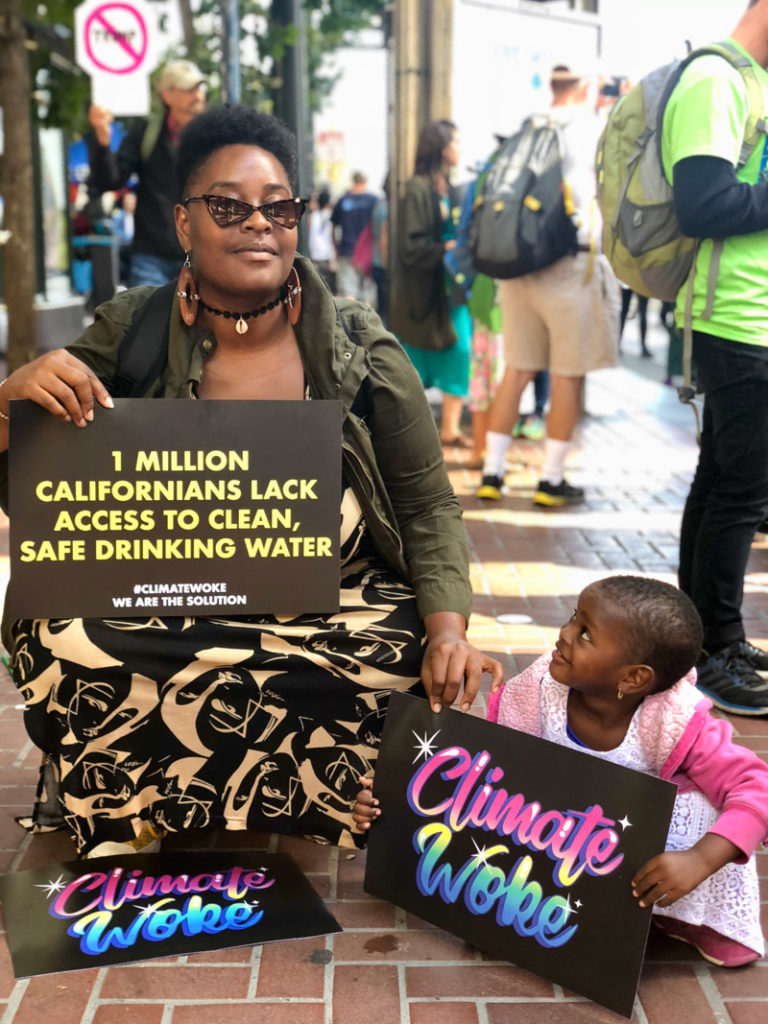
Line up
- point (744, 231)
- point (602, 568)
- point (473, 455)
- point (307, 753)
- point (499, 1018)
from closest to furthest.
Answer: point (499, 1018) < point (307, 753) < point (744, 231) < point (602, 568) < point (473, 455)

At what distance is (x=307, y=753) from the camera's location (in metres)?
2.72

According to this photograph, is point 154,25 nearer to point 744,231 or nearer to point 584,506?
point 584,506

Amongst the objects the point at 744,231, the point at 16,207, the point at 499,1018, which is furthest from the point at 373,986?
the point at 16,207

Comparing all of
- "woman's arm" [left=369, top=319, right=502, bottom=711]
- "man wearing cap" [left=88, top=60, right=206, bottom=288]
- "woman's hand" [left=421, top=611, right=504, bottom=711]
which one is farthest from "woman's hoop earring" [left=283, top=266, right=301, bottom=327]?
"man wearing cap" [left=88, top=60, right=206, bottom=288]

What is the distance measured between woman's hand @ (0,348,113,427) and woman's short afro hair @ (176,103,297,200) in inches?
20.9

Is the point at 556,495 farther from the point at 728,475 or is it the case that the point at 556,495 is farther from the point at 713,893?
the point at 713,893

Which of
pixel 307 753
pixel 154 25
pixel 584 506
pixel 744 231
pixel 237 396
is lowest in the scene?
pixel 584 506

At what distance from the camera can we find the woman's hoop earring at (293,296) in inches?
114

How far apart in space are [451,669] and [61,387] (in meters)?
0.96

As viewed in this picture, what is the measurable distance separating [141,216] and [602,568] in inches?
130

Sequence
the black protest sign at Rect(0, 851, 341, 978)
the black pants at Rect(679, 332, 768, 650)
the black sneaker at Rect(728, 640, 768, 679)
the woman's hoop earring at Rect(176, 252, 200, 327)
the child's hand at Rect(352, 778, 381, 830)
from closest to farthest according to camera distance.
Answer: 1. the black protest sign at Rect(0, 851, 341, 978)
2. the child's hand at Rect(352, 778, 381, 830)
3. the woman's hoop earring at Rect(176, 252, 200, 327)
4. the black pants at Rect(679, 332, 768, 650)
5. the black sneaker at Rect(728, 640, 768, 679)

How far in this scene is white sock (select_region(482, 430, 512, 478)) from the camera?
6598mm

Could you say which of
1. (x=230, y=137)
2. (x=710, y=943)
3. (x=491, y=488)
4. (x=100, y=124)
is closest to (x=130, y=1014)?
(x=710, y=943)

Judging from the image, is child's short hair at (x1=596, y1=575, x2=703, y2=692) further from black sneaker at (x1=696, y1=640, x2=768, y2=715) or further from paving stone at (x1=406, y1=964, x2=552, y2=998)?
black sneaker at (x1=696, y1=640, x2=768, y2=715)
